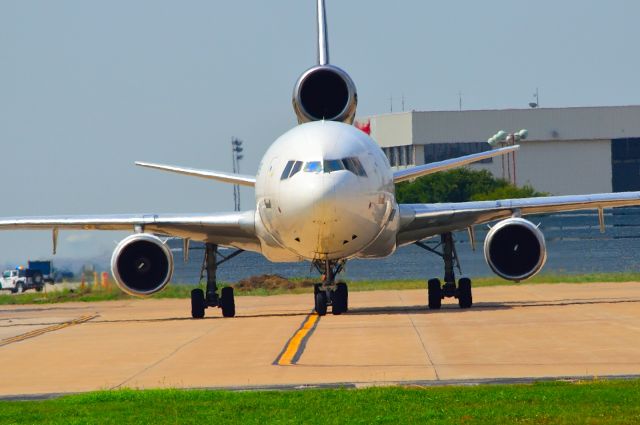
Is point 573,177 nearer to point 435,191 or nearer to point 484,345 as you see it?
point 435,191

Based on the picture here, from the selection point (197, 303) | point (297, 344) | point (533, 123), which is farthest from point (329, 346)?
point (533, 123)

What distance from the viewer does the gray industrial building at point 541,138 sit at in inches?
3848

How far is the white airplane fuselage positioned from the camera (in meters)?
23.8

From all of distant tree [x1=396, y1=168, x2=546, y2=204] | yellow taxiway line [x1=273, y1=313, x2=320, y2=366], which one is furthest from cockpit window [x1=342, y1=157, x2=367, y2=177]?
distant tree [x1=396, y1=168, x2=546, y2=204]

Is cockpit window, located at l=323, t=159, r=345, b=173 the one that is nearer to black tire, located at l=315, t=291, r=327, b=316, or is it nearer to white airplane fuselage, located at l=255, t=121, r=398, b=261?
white airplane fuselage, located at l=255, t=121, r=398, b=261

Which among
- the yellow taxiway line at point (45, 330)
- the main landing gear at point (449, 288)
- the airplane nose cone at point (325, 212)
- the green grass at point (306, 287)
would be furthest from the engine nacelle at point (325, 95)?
the green grass at point (306, 287)

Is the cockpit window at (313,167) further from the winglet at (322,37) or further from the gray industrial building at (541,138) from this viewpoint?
the gray industrial building at (541,138)

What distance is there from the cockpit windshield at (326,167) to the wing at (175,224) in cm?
269

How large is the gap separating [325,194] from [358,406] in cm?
1170

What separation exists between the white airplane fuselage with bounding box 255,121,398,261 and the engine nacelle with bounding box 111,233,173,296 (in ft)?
7.18

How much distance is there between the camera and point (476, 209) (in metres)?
27.4

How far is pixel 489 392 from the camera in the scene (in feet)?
41.4

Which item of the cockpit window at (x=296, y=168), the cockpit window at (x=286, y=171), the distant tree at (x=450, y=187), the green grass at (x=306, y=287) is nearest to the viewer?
the cockpit window at (x=296, y=168)

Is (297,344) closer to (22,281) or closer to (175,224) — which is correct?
(175,224)
